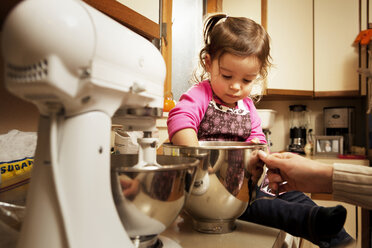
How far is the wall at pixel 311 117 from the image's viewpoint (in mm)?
2469

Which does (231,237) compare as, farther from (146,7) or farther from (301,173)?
(146,7)

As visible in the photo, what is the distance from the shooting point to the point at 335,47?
2291 millimetres

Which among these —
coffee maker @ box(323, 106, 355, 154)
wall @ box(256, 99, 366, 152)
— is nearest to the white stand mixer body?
coffee maker @ box(323, 106, 355, 154)

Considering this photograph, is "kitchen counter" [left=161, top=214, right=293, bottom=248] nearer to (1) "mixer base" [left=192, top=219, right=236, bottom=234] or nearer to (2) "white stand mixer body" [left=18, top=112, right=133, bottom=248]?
(1) "mixer base" [left=192, top=219, right=236, bottom=234]

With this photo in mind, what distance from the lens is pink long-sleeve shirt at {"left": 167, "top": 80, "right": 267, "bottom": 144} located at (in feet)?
2.55

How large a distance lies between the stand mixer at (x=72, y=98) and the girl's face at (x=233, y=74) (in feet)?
1.55

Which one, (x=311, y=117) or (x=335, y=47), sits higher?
(x=335, y=47)

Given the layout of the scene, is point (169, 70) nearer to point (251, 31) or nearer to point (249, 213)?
point (251, 31)

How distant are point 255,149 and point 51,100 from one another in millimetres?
373

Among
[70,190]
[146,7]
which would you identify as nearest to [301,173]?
[70,190]

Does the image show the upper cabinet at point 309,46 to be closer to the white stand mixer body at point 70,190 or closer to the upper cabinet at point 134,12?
the upper cabinet at point 134,12

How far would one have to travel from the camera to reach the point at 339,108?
2.37m

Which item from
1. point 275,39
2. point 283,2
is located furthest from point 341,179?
point 283,2

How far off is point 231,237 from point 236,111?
0.52 meters
